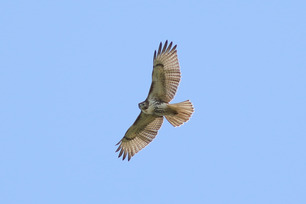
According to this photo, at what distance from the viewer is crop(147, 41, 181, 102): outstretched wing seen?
57.0 ft

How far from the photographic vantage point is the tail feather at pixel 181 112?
56.6 feet

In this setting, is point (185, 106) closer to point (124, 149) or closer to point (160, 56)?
point (160, 56)

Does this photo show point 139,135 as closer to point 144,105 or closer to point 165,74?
point 144,105

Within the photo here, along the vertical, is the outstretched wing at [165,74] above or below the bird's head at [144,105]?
above

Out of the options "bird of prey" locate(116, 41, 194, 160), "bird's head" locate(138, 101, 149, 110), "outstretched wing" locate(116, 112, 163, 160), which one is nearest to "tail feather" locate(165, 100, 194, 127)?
"bird of prey" locate(116, 41, 194, 160)

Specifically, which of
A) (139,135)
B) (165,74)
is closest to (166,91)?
(165,74)

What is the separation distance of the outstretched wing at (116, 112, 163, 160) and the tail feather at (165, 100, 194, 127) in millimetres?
951

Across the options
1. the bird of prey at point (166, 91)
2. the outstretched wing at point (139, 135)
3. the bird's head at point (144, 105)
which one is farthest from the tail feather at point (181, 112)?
the outstretched wing at point (139, 135)

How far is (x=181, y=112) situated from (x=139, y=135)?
6.46 ft

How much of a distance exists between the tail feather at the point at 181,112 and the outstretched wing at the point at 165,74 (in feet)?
1.21

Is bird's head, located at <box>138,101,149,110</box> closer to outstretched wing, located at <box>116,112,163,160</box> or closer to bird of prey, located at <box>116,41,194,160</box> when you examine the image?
bird of prey, located at <box>116,41,194,160</box>

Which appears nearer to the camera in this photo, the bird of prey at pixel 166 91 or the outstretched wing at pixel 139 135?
the bird of prey at pixel 166 91

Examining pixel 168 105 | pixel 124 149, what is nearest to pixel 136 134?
pixel 124 149

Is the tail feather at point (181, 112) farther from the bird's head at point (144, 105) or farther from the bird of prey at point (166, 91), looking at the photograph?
the bird's head at point (144, 105)
